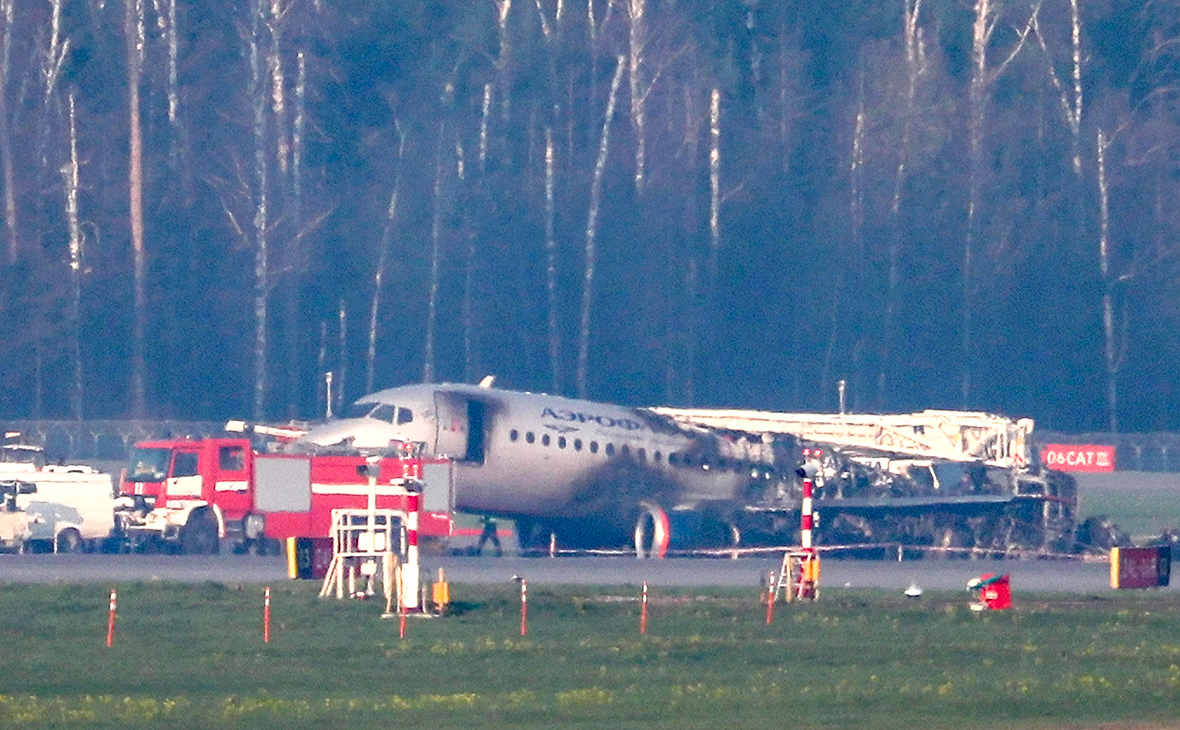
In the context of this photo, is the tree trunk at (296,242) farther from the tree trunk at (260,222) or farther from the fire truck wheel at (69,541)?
the fire truck wheel at (69,541)

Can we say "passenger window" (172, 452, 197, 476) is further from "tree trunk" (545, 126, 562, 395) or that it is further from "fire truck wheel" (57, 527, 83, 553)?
"tree trunk" (545, 126, 562, 395)

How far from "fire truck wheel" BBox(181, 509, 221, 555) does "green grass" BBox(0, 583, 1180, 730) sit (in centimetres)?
886

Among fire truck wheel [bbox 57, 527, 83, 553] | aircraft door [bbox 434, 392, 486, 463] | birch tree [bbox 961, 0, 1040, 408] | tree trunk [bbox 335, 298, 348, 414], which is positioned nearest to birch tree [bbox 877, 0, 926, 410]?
birch tree [bbox 961, 0, 1040, 408]

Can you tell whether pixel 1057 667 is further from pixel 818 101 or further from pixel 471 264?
pixel 818 101

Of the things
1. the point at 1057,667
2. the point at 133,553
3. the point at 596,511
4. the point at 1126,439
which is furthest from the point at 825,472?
the point at 1126,439

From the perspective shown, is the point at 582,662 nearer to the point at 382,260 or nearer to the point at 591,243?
the point at 591,243

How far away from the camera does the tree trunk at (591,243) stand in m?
78.4

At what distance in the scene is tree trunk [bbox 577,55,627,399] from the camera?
257 feet

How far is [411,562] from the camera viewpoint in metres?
29.4

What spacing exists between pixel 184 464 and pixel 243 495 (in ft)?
5.15

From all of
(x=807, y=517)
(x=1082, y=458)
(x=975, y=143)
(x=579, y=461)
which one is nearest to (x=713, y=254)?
(x=975, y=143)

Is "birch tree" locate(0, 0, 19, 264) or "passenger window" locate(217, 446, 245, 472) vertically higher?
"birch tree" locate(0, 0, 19, 264)

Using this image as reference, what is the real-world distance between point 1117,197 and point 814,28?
1523cm

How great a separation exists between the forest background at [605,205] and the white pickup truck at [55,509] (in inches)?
1298
